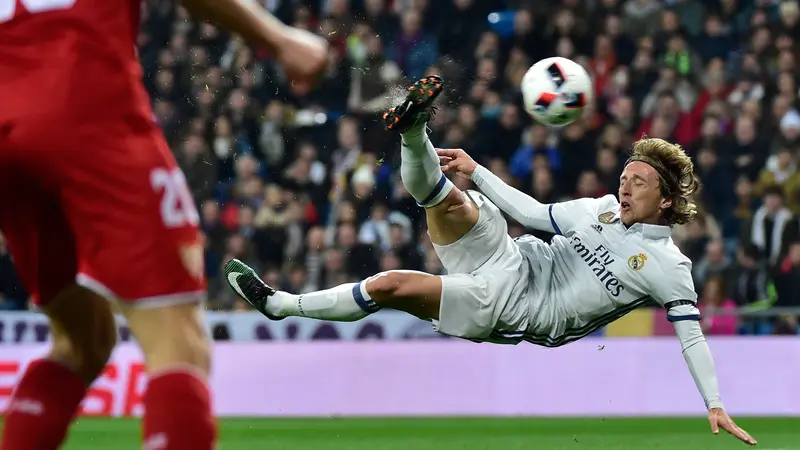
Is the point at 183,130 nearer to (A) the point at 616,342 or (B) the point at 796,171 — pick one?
(A) the point at 616,342

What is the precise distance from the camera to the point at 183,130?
12992 mm

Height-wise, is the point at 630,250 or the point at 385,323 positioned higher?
the point at 630,250

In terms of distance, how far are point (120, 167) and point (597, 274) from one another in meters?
4.02

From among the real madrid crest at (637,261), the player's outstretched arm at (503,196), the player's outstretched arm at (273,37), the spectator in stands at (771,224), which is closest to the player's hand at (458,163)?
the player's outstretched arm at (503,196)

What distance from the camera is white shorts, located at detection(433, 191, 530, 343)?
20.8ft

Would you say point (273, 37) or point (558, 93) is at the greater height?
point (273, 37)

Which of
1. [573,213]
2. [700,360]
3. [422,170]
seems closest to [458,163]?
[422,170]

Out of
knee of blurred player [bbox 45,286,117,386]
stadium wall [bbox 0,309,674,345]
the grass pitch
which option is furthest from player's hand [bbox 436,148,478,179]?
stadium wall [bbox 0,309,674,345]

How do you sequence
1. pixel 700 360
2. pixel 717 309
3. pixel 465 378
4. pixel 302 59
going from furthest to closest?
pixel 717 309 < pixel 465 378 < pixel 700 360 < pixel 302 59

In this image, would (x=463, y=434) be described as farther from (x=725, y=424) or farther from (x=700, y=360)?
(x=725, y=424)

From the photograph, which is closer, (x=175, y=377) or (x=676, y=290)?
(x=175, y=377)

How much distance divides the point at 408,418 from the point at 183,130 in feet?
13.1

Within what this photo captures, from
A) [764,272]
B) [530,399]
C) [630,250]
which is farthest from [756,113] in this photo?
[630,250]

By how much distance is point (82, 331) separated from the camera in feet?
11.1
